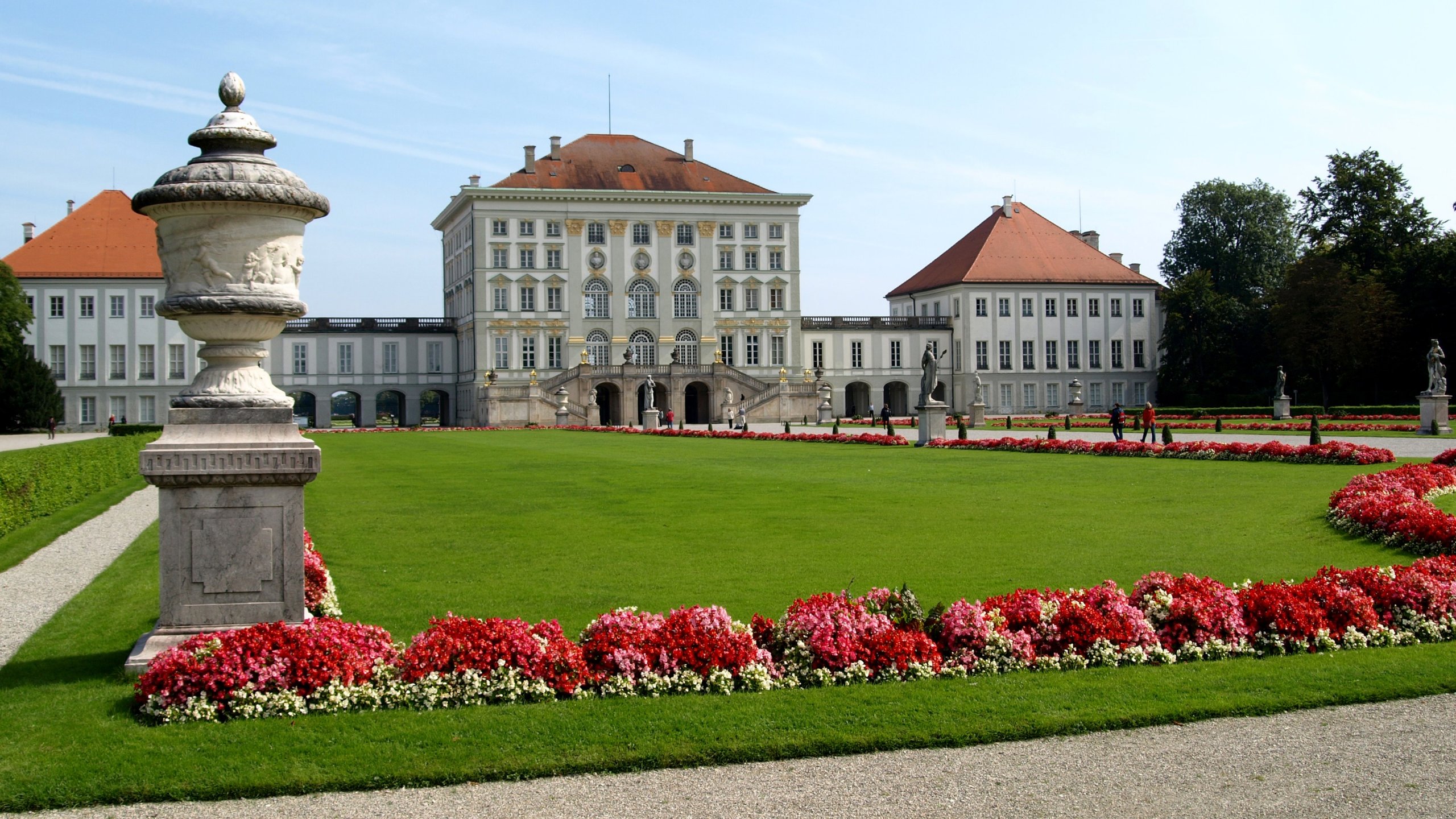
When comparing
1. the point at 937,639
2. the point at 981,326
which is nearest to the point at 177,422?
the point at 937,639

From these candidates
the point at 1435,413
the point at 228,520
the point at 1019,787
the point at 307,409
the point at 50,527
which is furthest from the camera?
the point at 307,409

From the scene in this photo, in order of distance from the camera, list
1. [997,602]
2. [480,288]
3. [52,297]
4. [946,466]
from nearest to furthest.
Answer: [997,602] < [946,466] < [52,297] < [480,288]

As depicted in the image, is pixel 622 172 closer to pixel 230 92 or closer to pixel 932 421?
pixel 932 421

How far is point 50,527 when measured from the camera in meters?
18.8

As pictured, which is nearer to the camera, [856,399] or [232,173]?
[232,173]

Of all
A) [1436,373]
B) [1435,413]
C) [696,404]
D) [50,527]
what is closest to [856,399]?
[696,404]

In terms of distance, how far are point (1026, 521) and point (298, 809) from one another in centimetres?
1158

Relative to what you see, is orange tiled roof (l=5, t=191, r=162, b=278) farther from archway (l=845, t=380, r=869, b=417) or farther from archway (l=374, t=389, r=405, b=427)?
archway (l=845, t=380, r=869, b=417)

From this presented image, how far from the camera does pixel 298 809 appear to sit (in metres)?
6.13

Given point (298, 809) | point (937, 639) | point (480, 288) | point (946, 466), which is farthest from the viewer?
point (480, 288)

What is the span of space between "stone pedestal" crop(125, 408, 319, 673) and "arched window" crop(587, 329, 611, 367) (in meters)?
70.1

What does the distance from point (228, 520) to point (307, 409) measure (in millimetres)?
106459

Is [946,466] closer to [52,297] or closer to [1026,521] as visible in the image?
[1026,521]

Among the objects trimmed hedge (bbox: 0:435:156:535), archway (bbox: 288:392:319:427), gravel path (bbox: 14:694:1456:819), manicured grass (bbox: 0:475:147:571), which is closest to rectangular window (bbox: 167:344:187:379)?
archway (bbox: 288:392:319:427)
